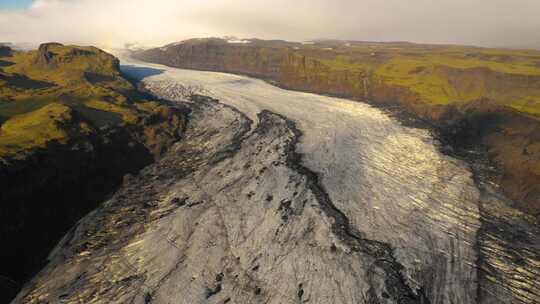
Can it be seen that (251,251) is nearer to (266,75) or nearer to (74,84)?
(74,84)

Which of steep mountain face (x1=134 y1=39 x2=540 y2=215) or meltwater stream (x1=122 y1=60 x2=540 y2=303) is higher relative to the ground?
steep mountain face (x1=134 y1=39 x2=540 y2=215)

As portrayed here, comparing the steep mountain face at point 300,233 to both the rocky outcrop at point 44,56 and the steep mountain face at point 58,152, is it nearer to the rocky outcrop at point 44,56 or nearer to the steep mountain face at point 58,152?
the steep mountain face at point 58,152

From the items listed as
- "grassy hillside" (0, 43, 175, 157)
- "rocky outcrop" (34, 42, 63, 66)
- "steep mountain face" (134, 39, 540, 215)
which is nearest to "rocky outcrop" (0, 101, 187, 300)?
"grassy hillside" (0, 43, 175, 157)

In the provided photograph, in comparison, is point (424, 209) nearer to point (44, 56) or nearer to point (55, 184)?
point (55, 184)

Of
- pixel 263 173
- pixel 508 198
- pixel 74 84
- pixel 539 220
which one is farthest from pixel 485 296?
pixel 74 84

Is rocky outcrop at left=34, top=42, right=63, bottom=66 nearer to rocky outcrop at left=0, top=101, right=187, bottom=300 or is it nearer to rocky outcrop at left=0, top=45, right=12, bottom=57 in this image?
rocky outcrop at left=0, top=45, right=12, bottom=57

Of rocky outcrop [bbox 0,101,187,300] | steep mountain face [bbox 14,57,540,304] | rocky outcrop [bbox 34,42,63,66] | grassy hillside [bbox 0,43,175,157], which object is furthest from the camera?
rocky outcrop [bbox 34,42,63,66]

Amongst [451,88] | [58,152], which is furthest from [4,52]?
[451,88]
